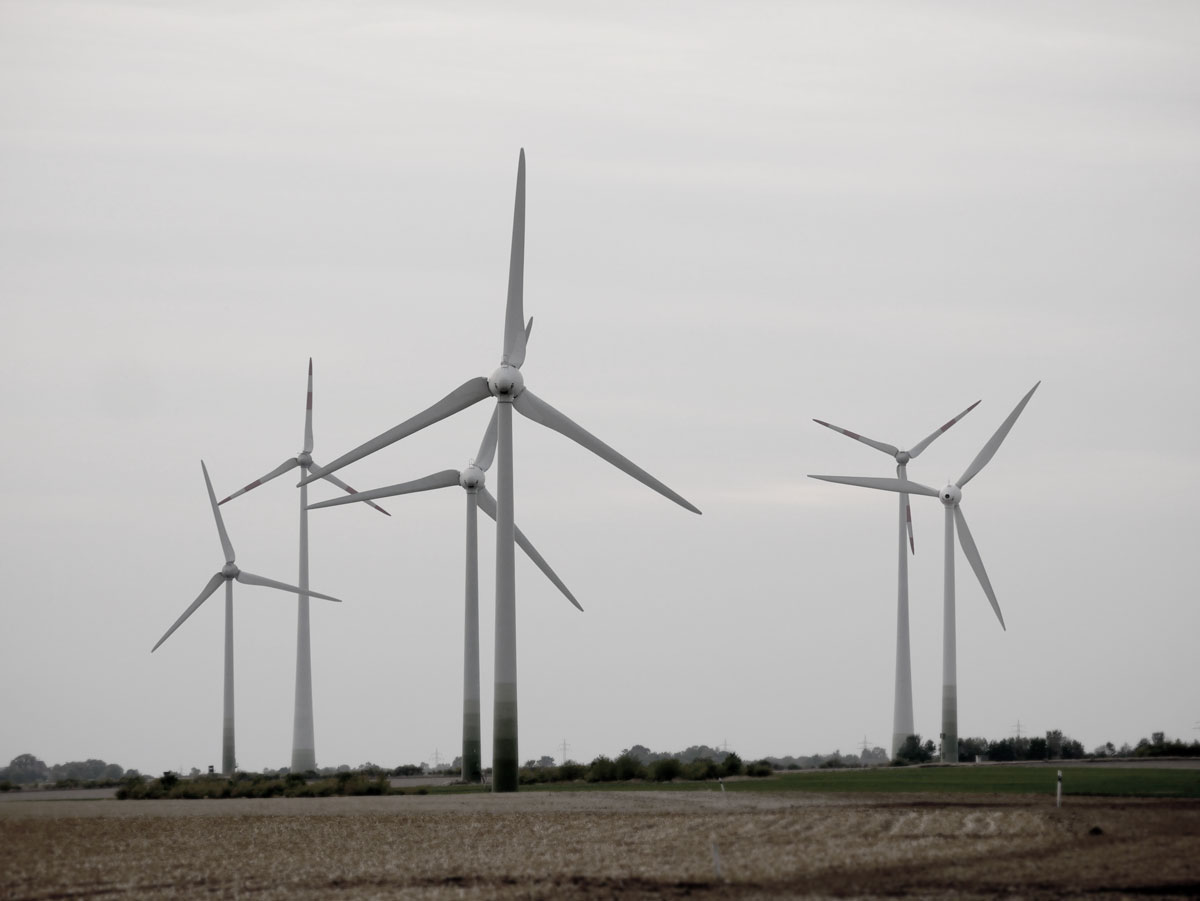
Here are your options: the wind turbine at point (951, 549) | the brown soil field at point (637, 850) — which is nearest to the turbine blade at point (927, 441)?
the wind turbine at point (951, 549)

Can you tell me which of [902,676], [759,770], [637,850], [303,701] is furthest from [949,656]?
[637,850]

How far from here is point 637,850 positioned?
38.8m

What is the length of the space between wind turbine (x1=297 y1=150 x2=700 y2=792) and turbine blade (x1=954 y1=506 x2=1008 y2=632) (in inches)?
1489

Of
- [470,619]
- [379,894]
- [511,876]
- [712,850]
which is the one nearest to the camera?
[379,894]

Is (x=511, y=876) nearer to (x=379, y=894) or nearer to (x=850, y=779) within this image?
(x=379, y=894)

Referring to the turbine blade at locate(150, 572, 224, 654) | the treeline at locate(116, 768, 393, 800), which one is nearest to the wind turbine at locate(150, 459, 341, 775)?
the turbine blade at locate(150, 572, 224, 654)

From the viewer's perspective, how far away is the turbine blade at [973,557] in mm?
95188

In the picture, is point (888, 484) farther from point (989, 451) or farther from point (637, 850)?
point (637, 850)

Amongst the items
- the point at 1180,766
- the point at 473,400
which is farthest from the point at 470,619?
the point at 1180,766

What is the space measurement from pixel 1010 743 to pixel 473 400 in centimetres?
5460

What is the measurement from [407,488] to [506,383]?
61.2ft

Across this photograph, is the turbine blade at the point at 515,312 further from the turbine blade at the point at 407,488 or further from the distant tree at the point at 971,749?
the distant tree at the point at 971,749

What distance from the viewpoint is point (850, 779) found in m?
69.1

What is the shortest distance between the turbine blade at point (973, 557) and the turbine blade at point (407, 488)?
31.4m
